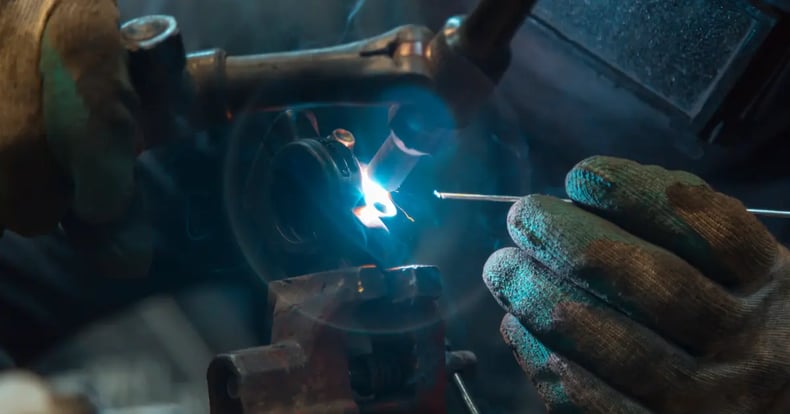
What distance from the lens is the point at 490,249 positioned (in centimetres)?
145

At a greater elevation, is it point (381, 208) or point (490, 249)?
point (381, 208)

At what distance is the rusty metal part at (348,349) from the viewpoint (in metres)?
0.76

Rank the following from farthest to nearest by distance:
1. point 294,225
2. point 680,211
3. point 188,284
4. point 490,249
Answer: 1. point 490,249
2. point 188,284
3. point 294,225
4. point 680,211

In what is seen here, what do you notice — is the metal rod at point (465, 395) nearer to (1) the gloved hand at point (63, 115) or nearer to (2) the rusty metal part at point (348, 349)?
(2) the rusty metal part at point (348, 349)

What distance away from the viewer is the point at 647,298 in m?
0.78

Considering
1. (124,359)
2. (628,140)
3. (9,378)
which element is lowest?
(124,359)

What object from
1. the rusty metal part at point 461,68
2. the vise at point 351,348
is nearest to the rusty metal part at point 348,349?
the vise at point 351,348

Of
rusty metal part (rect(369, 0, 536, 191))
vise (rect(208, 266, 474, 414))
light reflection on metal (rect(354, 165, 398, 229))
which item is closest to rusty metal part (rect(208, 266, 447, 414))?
vise (rect(208, 266, 474, 414))

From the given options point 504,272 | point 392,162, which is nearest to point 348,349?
point 504,272

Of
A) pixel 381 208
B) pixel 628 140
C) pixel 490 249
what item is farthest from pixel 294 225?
pixel 628 140

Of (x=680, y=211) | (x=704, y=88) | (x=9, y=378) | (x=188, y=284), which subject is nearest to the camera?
(x=9, y=378)

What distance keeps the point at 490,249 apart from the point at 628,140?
1.22ft

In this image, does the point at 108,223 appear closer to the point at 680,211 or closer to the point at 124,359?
the point at 124,359

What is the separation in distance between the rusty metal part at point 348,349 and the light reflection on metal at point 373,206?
0.37 feet
